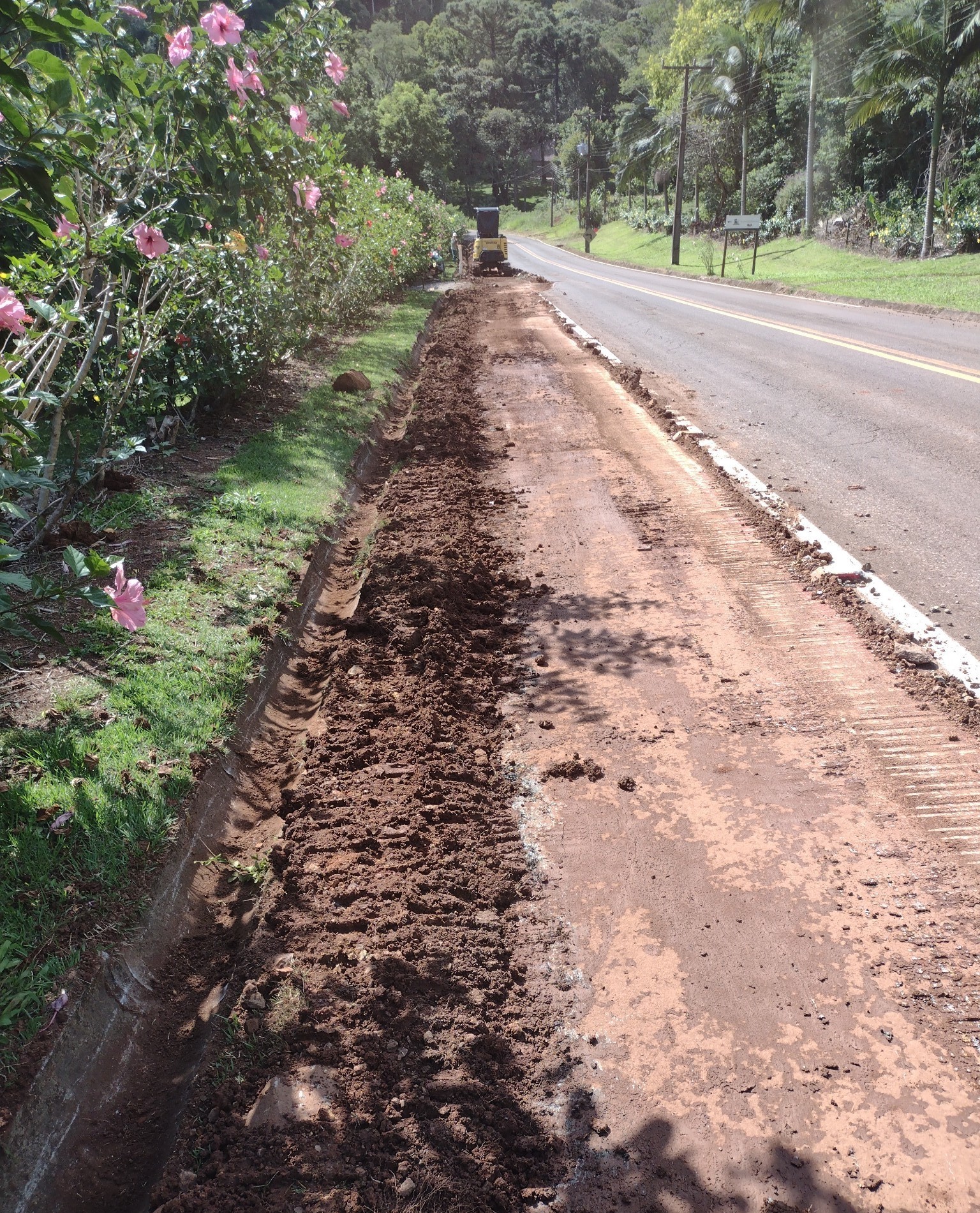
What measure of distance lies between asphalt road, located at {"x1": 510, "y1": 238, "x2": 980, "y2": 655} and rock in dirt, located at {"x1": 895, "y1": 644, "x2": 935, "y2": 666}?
0.25 metres

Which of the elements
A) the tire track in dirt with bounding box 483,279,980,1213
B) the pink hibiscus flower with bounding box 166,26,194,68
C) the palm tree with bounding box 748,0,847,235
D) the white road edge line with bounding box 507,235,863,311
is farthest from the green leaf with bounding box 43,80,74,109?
the palm tree with bounding box 748,0,847,235

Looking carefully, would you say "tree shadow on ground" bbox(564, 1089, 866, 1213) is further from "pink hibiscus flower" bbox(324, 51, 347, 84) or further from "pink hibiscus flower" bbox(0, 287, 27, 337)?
"pink hibiscus flower" bbox(324, 51, 347, 84)

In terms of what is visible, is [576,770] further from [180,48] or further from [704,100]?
[704,100]

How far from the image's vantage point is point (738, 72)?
1677 inches

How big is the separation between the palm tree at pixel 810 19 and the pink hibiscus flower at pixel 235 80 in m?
37.1

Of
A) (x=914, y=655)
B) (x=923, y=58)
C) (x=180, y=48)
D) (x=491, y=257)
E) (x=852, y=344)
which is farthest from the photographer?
(x=491, y=257)

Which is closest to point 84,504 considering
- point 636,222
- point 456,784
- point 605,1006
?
point 456,784

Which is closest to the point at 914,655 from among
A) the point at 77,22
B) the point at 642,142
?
the point at 77,22

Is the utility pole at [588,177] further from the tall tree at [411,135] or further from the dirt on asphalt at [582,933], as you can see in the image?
the dirt on asphalt at [582,933]

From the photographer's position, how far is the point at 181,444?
8.11m

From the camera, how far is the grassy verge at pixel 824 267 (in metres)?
20.3

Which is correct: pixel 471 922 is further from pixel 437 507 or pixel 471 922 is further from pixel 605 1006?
pixel 437 507

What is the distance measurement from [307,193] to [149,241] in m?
1.90

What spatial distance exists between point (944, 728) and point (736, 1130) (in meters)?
2.14
